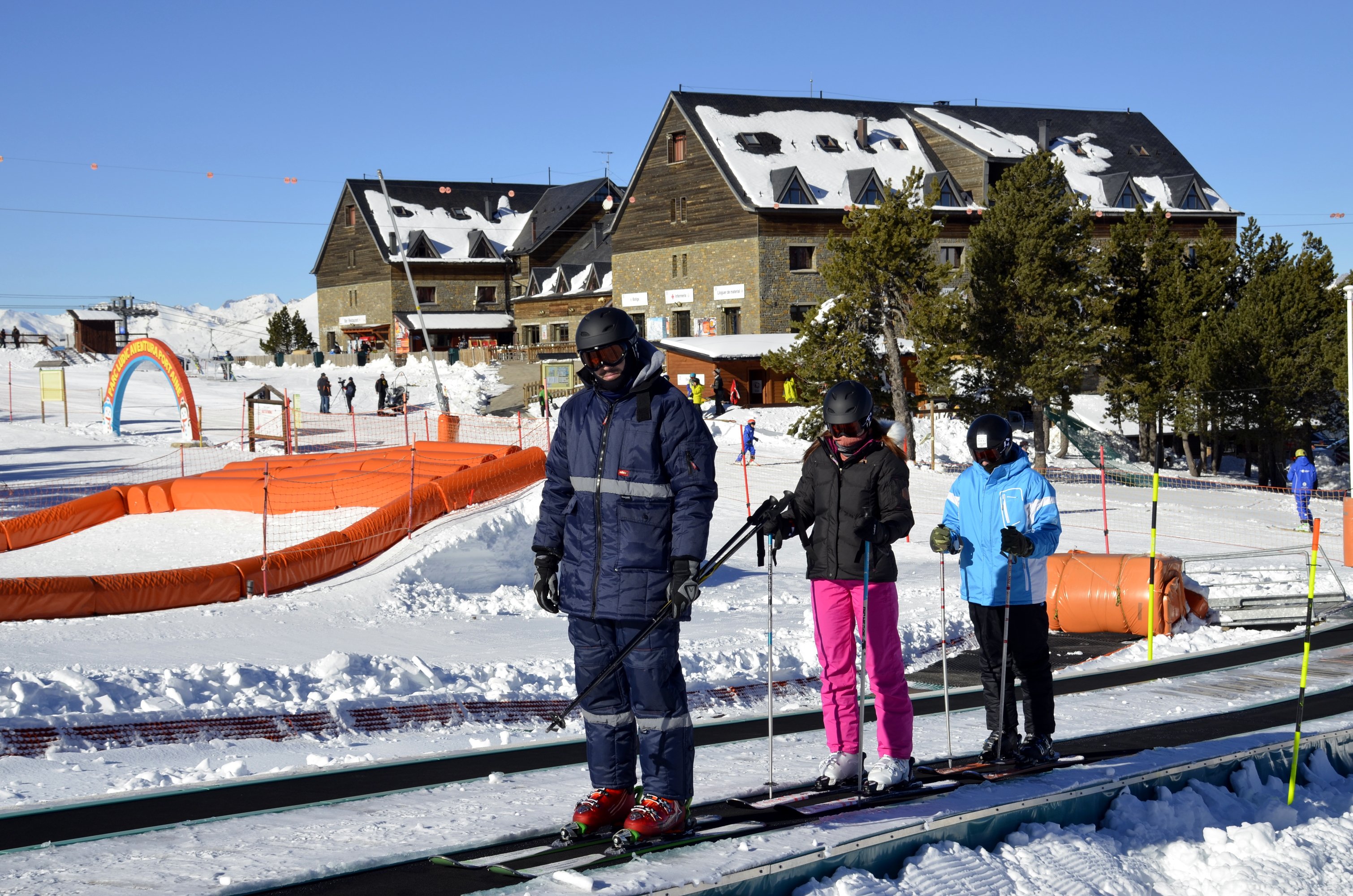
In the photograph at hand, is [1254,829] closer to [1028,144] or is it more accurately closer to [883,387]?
[883,387]

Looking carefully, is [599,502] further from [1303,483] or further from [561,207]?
[561,207]

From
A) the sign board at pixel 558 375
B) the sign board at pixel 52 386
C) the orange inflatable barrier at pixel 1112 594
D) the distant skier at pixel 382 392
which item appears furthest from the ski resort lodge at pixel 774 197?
the orange inflatable barrier at pixel 1112 594

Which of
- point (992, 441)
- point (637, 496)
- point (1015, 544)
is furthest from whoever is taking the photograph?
point (992, 441)

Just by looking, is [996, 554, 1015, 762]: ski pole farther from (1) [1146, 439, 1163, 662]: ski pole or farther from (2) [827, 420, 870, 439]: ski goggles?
(1) [1146, 439, 1163, 662]: ski pole

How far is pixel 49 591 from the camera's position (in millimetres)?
12555

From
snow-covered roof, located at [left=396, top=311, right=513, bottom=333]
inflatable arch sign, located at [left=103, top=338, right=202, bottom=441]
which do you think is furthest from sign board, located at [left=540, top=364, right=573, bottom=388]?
snow-covered roof, located at [left=396, top=311, right=513, bottom=333]

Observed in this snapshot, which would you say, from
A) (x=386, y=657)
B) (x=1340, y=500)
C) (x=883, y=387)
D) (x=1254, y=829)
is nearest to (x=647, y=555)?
(x=1254, y=829)

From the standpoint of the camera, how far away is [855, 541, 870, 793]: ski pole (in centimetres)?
585

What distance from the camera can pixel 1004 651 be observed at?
655 centimetres

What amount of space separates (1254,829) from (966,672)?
18.7 ft

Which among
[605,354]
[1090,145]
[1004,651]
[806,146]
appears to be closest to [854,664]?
[1004,651]

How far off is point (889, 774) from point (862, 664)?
1.98 feet

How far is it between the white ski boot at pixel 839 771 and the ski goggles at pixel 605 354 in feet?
7.66

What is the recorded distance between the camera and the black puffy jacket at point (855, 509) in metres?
5.92
